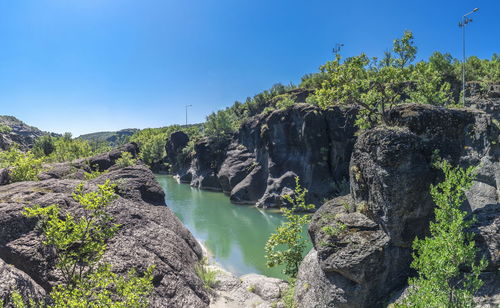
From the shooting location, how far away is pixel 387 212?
8.37 metres

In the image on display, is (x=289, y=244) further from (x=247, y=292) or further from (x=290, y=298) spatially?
(x=247, y=292)

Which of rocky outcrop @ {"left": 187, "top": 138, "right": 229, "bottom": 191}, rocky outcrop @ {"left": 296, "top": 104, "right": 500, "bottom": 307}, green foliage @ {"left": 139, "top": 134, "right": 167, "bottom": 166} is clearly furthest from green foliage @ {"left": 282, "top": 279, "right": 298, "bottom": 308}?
green foliage @ {"left": 139, "top": 134, "right": 167, "bottom": 166}

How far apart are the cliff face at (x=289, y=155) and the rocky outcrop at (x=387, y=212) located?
76.4 feet

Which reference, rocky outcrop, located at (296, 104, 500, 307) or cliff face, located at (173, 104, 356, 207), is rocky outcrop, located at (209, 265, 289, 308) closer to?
rocky outcrop, located at (296, 104, 500, 307)

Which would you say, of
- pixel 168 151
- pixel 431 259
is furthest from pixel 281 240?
pixel 168 151

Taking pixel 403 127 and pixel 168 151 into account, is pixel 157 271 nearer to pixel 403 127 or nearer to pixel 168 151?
pixel 403 127

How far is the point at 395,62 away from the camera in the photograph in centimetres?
1158

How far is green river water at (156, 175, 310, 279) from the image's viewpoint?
18406 mm

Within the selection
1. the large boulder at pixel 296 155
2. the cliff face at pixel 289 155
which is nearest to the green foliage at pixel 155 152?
the cliff face at pixel 289 155

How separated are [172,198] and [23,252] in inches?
1466

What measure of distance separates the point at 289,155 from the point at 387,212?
29.1 metres

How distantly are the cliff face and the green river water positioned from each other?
334 cm

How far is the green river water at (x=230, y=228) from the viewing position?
18.4 m

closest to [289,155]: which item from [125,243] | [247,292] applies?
[247,292]
